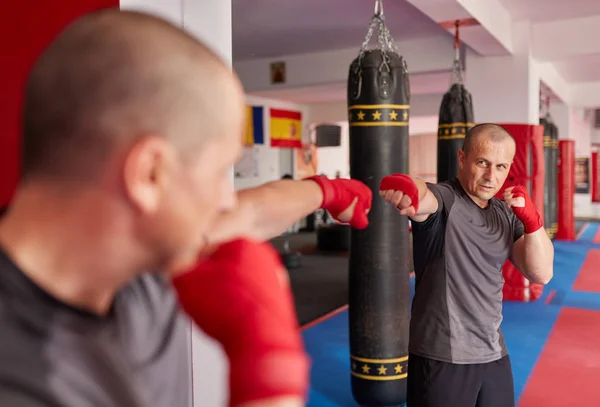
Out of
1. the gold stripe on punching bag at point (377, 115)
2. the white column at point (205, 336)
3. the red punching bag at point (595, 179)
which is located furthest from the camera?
the red punching bag at point (595, 179)

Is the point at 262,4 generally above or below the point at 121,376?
above

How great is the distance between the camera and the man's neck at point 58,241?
70cm

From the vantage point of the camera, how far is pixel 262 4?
249 inches

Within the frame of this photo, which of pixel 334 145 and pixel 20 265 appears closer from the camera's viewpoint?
pixel 20 265

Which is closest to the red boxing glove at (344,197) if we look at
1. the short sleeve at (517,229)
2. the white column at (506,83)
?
the short sleeve at (517,229)

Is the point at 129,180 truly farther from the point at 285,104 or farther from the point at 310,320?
the point at 285,104

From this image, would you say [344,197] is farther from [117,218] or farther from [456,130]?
[456,130]

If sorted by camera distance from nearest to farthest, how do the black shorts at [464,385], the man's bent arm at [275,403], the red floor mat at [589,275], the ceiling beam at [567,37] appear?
1. the man's bent arm at [275,403]
2. the black shorts at [464,385]
3. the ceiling beam at [567,37]
4. the red floor mat at [589,275]

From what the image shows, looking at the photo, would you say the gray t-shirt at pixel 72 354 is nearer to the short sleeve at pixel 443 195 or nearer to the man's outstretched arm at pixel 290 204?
the man's outstretched arm at pixel 290 204

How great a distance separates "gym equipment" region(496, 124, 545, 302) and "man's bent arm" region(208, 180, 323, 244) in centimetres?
517

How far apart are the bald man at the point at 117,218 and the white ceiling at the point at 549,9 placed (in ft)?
21.5

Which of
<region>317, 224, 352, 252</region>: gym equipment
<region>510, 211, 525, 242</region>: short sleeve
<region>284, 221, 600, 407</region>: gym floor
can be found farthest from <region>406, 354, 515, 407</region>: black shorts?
<region>317, 224, 352, 252</region>: gym equipment

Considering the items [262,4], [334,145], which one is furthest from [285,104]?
[262,4]

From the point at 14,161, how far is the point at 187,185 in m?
0.99
